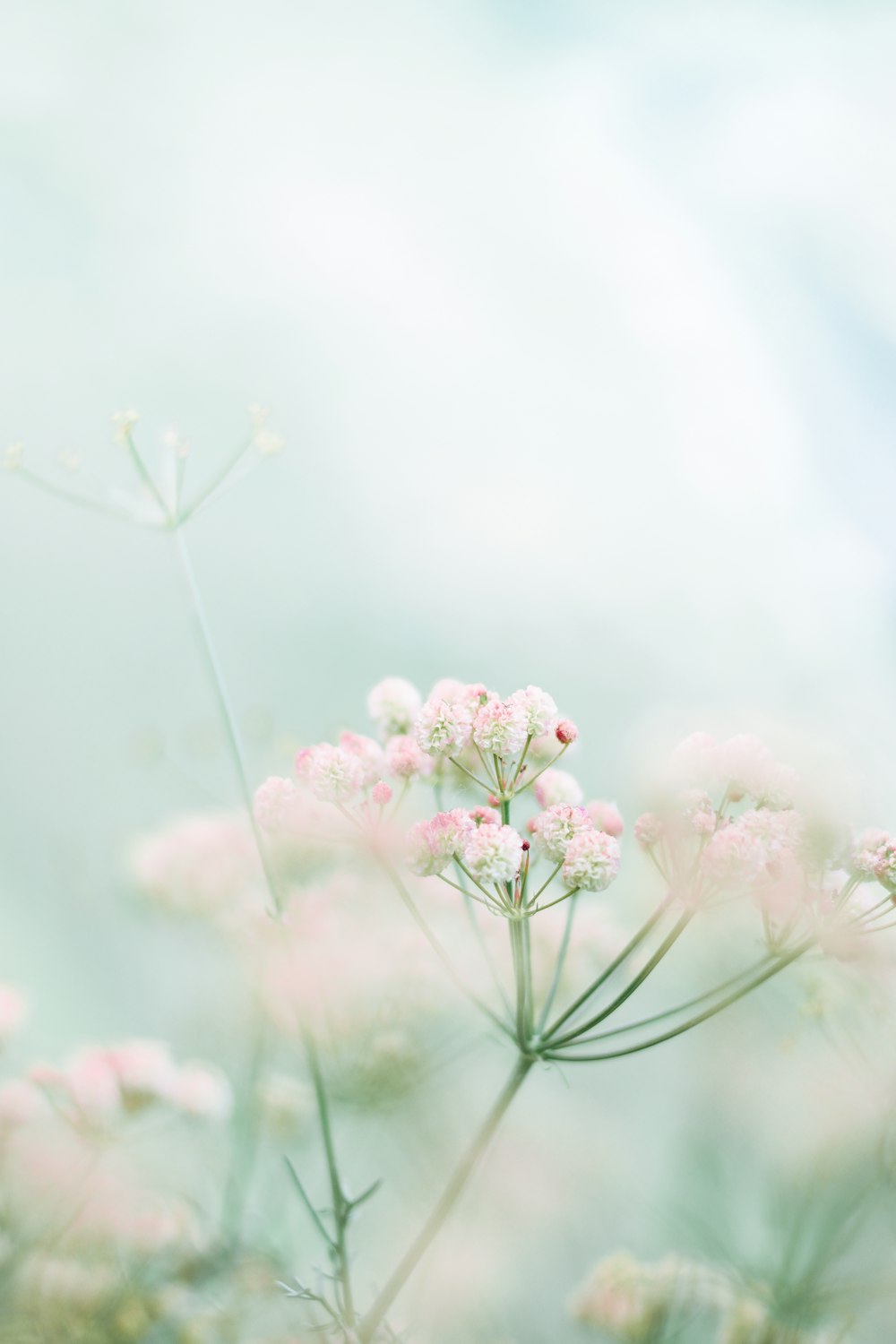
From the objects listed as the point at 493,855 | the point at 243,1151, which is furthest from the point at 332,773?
the point at 243,1151

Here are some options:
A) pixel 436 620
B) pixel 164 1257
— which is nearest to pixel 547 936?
pixel 164 1257

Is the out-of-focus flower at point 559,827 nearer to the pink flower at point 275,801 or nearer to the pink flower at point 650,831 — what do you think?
the pink flower at point 650,831

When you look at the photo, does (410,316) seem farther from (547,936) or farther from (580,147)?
(547,936)

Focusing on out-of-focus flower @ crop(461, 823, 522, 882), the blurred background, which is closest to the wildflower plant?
out-of-focus flower @ crop(461, 823, 522, 882)

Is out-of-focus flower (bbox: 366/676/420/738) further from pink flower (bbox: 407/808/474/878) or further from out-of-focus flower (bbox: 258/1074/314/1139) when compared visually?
out-of-focus flower (bbox: 258/1074/314/1139)

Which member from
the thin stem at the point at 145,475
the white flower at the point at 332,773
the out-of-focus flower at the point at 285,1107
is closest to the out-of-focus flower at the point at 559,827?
the white flower at the point at 332,773

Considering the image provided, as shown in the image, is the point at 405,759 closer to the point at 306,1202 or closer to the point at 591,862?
the point at 591,862
